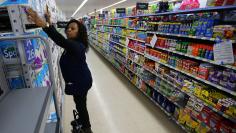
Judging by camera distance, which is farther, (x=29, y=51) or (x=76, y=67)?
(x=76, y=67)

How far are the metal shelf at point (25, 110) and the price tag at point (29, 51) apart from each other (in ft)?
0.86

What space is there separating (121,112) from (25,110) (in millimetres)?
2863

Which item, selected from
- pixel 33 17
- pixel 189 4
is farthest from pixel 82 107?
pixel 189 4

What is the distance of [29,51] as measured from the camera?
1586mm

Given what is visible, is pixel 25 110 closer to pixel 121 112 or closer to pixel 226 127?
pixel 226 127

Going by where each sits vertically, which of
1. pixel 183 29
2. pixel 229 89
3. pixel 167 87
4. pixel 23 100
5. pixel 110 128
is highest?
pixel 183 29

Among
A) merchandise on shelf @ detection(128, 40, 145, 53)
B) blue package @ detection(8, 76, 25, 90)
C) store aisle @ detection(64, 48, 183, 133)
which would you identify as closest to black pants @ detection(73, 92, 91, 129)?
store aisle @ detection(64, 48, 183, 133)

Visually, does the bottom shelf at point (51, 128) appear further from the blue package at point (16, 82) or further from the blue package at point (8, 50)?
the blue package at point (8, 50)

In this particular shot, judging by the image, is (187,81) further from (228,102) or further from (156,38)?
(156,38)

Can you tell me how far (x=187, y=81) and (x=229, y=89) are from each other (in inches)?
31.2

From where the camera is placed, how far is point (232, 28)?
212 centimetres

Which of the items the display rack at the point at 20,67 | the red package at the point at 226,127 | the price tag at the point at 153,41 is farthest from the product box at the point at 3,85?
the price tag at the point at 153,41

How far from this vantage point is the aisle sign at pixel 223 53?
216cm

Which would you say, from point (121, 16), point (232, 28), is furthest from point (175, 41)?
point (121, 16)
